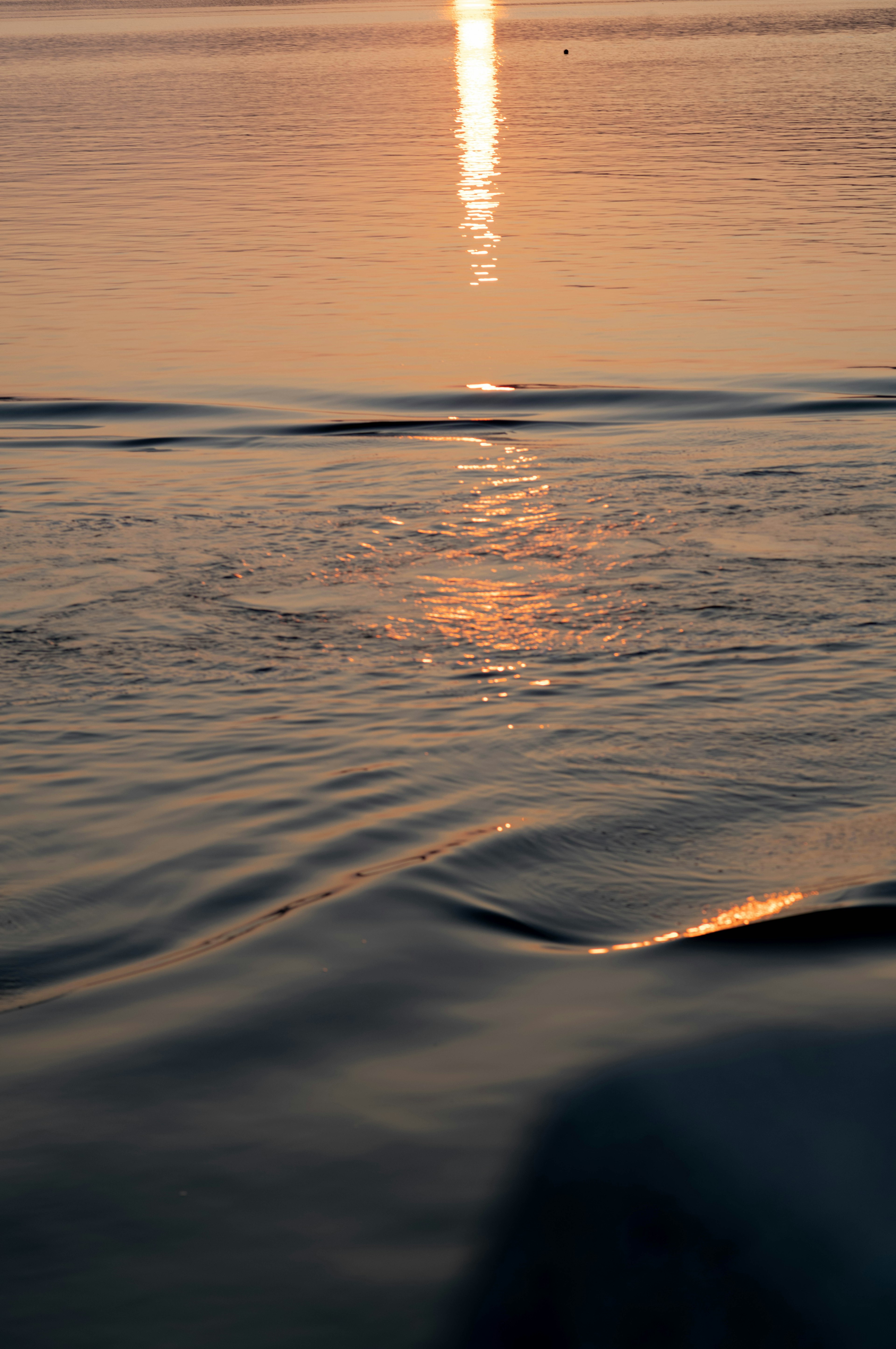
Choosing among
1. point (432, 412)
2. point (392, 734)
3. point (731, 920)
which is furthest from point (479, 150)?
point (731, 920)

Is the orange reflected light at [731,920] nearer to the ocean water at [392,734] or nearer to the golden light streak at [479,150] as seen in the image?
the ocean water at [392,734]

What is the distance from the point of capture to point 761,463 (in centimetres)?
928

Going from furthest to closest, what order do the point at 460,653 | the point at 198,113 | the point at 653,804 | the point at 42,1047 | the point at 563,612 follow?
the point at 198,113 < the point at 563,612 < the point at 460,653 < the point at 653,804 < the point at 42,1047

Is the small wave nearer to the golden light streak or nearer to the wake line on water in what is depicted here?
the golden light streak

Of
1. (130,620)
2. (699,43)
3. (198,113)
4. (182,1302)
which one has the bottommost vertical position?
(182,1302)

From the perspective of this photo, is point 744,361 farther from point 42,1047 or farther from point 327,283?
point 42,1047

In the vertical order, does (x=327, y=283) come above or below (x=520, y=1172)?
above

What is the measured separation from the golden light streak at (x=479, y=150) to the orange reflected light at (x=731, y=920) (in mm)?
7984

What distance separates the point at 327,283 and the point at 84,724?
1097 cm

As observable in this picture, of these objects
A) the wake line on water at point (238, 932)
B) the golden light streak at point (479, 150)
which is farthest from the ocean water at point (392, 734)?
the golden light streak at point (479, 150)

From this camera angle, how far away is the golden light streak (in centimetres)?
1747

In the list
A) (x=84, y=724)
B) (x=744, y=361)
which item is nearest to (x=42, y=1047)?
(x=84, y=724)

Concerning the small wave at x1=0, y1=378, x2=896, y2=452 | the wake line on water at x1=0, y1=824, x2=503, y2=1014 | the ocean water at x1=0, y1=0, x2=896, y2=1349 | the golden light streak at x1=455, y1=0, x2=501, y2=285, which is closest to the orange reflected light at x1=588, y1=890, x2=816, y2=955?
the ocean water at x1=0, y1=0, x2=896, y2=1349

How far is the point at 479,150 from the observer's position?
27422 millimetres
